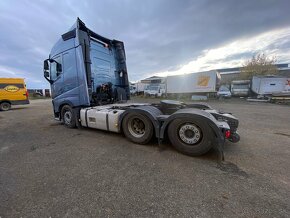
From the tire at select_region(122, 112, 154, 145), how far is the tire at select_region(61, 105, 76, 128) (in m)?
2.47

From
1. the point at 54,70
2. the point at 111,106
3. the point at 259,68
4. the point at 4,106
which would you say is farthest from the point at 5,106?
the point at 259,68

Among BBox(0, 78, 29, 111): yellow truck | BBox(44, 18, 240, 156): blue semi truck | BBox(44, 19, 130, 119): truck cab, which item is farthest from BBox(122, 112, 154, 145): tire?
BBox(0, 78, 29, 111): yellow truck

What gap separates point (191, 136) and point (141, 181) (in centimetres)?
142

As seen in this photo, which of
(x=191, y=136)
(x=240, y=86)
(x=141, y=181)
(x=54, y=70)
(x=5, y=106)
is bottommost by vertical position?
(x=141, y=181)

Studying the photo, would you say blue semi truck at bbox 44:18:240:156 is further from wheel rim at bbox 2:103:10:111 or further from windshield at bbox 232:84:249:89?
windshield at bbox 232:84:249:89

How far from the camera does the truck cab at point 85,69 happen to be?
15.1 feet

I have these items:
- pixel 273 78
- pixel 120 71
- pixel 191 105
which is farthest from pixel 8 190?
pixel 273 78

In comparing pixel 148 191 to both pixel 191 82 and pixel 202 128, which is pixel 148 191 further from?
pixel 191 82

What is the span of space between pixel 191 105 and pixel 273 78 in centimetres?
2030

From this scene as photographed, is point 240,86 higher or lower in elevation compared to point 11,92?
higher

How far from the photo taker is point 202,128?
271cm

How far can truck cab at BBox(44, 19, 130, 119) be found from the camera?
462cm

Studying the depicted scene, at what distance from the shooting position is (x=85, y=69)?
4.61 m

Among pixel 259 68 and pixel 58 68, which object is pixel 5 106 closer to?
pixel 58 68
